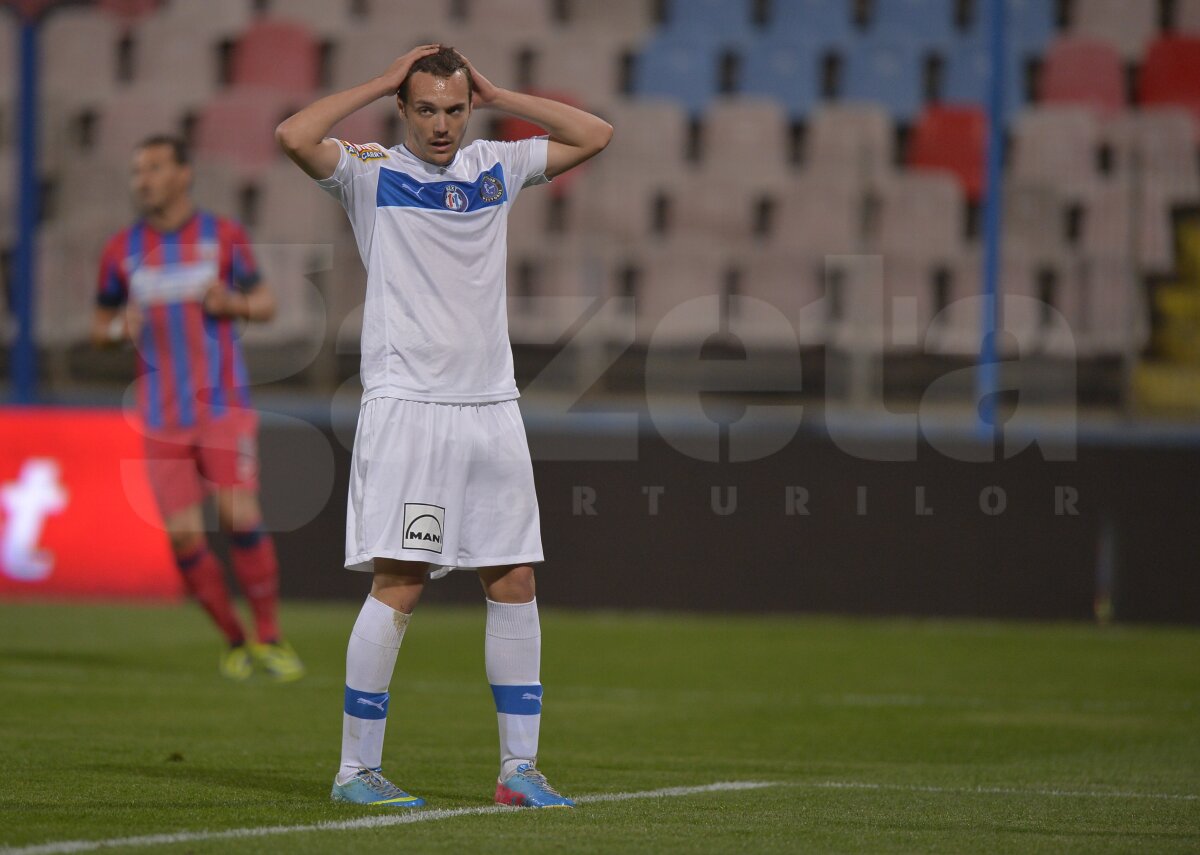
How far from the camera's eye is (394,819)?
4.06 meters

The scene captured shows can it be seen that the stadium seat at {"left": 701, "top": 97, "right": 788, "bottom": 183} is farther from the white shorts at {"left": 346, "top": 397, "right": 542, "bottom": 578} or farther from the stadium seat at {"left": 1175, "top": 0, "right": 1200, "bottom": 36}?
the white shorts at {"left": 346, "top": 397, "right": 542, "bottom": 578}

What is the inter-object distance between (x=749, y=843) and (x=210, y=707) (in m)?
3.34

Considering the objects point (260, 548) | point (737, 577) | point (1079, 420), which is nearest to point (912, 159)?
point (1079, 420)

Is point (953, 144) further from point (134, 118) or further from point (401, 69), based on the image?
point (401, 69)

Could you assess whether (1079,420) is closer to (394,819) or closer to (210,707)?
(210,707)

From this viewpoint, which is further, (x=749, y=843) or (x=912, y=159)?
(x=912, y=159)

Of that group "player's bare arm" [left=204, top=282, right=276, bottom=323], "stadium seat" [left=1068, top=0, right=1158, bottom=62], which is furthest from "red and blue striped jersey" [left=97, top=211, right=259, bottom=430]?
Answer: "stadium seat" [left=1068, top=0, right=1158, bottom=62]

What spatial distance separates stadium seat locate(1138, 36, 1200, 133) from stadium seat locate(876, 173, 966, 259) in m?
1.89

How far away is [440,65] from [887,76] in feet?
31.8

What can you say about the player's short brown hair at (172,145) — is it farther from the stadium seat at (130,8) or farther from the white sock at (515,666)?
the stadium seat at (130,8)

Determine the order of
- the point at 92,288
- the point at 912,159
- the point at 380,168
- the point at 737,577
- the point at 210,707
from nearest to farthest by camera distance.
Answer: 1. the point at 380,168
2. the point at 210,707
3. the point at 737,577
4. the point at 92,288
5. the point at 912,159

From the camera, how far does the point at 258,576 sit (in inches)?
313

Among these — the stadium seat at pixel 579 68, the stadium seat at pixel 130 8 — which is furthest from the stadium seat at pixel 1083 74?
the stadium seat at pixel 130 8

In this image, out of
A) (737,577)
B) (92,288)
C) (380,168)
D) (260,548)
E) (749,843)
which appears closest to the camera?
(749,843)
